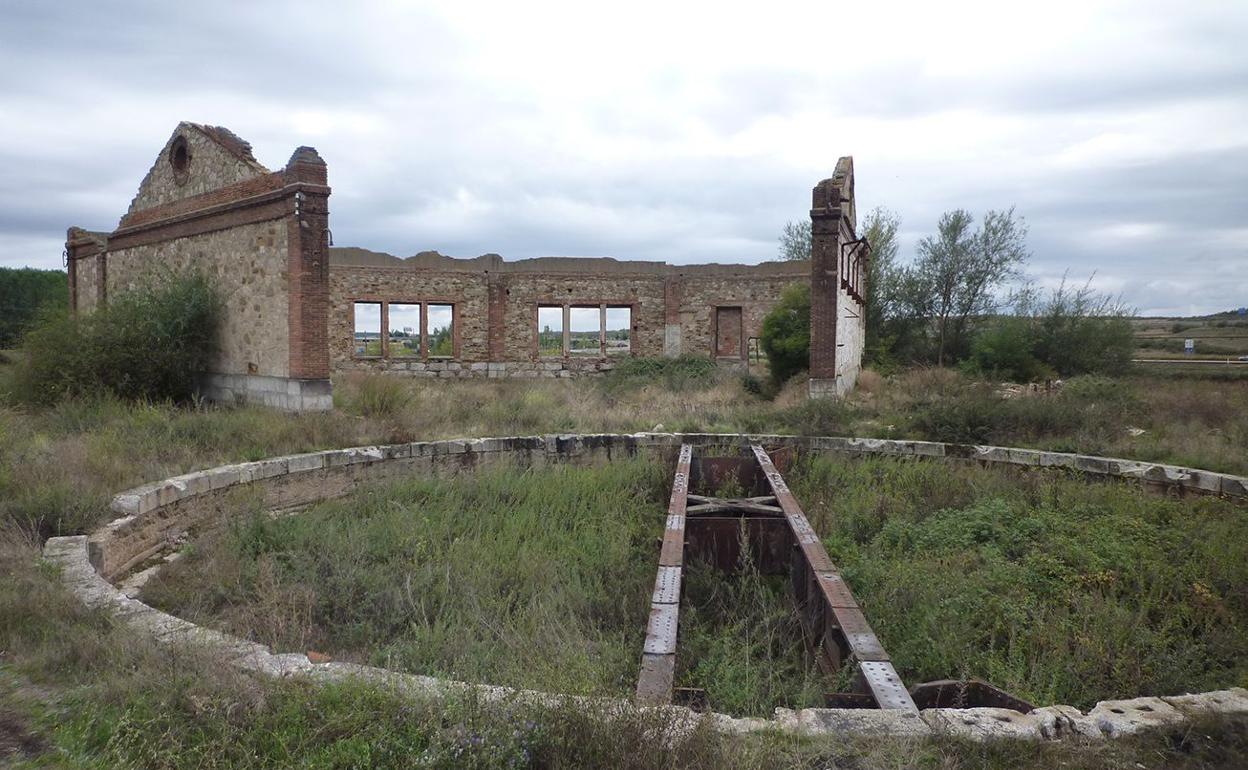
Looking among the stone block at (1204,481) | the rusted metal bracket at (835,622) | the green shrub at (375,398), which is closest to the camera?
the rusted metal bracket at (835,622)

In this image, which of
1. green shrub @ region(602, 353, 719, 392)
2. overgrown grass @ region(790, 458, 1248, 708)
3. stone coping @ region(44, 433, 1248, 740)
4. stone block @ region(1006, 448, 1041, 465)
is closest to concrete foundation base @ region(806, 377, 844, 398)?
green shrub @ region(602, 353, 719, 392)

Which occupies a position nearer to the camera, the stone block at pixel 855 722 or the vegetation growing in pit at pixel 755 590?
the stone block at pixel 855 722

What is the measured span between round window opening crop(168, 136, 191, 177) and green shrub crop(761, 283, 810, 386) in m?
12.8

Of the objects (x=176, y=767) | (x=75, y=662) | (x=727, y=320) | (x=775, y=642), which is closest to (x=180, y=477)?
(x=75, y=662)

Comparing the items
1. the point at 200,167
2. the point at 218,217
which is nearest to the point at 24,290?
the point at 200,167

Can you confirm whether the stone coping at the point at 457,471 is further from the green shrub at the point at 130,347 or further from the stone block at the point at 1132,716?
the green shrub at the point at 130,347

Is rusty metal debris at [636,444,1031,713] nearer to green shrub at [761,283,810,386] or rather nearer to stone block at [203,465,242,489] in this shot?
stone block at [203,465,242,489]

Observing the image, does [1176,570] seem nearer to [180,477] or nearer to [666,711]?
[666,711]

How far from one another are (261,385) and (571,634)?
9.56 meters

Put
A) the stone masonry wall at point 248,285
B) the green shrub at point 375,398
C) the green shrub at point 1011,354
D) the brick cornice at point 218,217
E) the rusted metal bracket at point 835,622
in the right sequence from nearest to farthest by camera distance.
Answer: the rusted metal bracket at point 835,622, the brick cornice at point 218,217, the green shrub at point 375,398, the stone masonry wall at point 248,285, the green shrub at point 1011,354

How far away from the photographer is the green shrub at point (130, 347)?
11.5 m

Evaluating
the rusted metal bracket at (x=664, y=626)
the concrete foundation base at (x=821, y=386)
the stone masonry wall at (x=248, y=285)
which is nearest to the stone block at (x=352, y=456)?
the stone masonry wall at (x=248, y=285)

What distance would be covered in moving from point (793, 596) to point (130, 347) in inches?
446

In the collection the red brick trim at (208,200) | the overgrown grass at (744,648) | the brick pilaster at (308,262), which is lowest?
the overgrown grass at (744,648)
